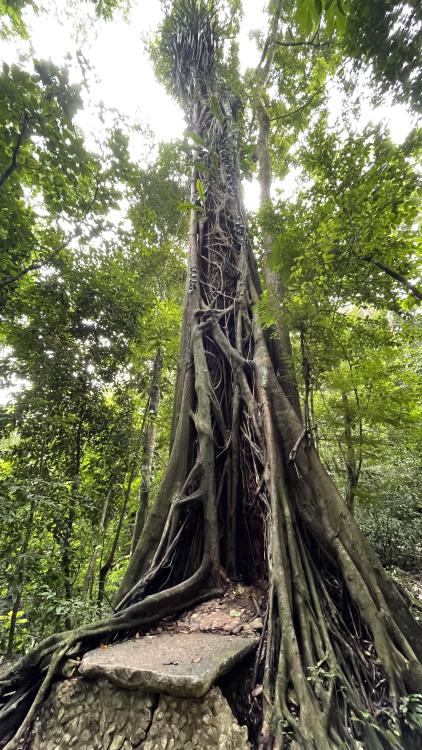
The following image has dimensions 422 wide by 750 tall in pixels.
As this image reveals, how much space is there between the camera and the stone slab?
1352 millimetres

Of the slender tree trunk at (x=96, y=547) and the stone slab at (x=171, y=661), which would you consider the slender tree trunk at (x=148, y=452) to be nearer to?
the slender tree trunk at (x=96, y=547)

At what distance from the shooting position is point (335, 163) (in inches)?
105

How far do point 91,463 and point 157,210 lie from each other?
4.48 m

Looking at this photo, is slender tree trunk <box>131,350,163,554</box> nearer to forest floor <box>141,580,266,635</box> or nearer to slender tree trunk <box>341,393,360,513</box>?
forest floor <box>141,580,266,635</box>

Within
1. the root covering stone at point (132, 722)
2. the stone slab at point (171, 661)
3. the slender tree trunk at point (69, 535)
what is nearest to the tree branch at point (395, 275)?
the stone slab at point (171, 661)

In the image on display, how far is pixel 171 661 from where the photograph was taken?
1.52 m

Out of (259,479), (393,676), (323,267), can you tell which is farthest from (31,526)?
(323,267)

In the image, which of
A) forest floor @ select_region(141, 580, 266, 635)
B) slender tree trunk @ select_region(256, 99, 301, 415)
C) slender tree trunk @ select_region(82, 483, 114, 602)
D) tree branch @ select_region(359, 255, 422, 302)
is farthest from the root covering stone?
tree branch @ select_region(359, 255, 422, 302)

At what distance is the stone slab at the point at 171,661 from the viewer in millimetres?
1352

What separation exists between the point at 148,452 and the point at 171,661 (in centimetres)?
263

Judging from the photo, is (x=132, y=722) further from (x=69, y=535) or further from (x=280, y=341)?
(x=280, y=341)

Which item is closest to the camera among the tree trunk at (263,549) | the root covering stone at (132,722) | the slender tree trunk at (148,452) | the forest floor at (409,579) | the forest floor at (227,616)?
the root covering stone at (132,722)

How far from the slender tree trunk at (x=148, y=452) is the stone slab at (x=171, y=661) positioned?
2024 millimetres

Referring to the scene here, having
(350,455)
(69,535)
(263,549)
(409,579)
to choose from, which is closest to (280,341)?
(350,455)
